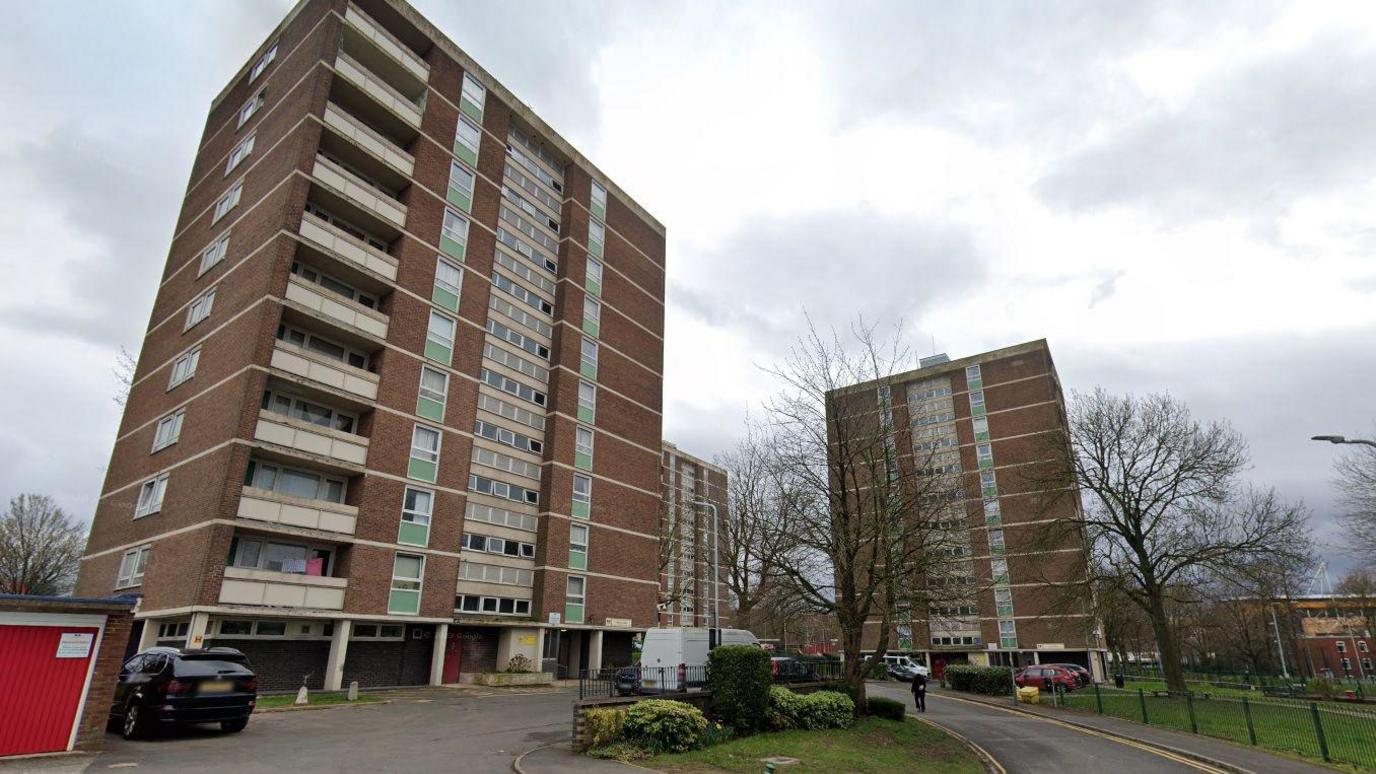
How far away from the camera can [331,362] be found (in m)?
25.8

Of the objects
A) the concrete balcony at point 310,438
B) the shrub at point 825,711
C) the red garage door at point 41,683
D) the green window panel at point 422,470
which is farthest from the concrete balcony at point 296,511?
the shrub at point 825,711

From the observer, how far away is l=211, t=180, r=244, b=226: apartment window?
29703 mm

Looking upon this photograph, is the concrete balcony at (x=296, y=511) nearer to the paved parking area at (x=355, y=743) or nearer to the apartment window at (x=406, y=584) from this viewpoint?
the apartment window at (x=406, y=584)

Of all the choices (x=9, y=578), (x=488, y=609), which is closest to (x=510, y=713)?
(x=488, y=609)

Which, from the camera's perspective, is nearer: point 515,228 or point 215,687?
point 215,687

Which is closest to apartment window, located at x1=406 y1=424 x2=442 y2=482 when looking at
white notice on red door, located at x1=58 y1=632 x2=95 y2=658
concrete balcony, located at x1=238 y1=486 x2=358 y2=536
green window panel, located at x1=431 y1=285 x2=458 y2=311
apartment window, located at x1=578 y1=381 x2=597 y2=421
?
concrete balcony, located at x1=238 y1=486 x2=358 y2=536

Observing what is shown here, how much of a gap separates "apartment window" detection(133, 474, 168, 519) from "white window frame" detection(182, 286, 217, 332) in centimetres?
667

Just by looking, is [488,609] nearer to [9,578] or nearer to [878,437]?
[878,437]

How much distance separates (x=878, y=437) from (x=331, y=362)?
66.0 feet

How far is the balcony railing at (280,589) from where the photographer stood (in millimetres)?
21516

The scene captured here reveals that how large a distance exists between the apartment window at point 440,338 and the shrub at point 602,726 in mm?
20528

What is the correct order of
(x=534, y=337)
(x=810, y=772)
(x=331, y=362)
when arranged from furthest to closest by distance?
(x=534, y=337)
(x=331, y=362)
(x=810, y=772)

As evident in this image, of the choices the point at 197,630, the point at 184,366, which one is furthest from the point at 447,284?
the point at 197,630

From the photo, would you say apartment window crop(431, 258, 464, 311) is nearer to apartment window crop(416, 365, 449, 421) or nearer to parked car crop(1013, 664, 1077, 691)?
apartment window crop(416, 365, 449, 421)
